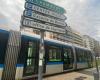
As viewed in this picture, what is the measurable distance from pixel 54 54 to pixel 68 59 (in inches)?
93.7

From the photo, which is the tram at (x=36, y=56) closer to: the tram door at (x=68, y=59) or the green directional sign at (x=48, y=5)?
the tram door at (x=68, y=59)

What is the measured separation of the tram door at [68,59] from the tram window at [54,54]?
103cm

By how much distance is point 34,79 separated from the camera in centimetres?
776

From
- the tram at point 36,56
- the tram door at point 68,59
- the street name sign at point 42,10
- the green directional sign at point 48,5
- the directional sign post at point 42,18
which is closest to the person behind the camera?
the directional sign post at point 42,18

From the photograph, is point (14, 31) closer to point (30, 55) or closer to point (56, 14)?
point (30, 55)

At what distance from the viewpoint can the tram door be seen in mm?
10791

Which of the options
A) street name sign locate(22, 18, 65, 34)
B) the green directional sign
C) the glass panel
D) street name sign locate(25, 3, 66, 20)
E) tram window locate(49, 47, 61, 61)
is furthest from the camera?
tram window locate(49, 47, 61, 61)

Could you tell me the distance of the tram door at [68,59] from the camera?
1079 centimetres

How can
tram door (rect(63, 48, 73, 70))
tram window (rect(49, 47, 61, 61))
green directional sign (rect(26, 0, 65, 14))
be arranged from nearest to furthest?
green directional sign (rect(26, 0, 65, 14)) → tram window (rect(49, 47, 61, 61)) → tram door (rect(63, 48, 73, 70))

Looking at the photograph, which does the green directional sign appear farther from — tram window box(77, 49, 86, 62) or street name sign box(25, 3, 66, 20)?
tram window box(77, 49, 86, 62)

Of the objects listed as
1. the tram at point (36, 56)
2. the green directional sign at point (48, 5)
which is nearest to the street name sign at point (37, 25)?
the green directional sign at point (48, 5)

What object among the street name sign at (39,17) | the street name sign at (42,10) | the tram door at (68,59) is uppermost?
the street name sign at (42,10)

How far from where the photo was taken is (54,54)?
9.42 m

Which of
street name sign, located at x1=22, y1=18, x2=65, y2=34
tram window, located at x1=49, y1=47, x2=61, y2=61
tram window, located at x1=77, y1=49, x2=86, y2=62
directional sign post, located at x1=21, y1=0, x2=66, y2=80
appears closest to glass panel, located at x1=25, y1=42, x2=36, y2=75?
tram window, located at x1=49, y1=47, x2=61, y2=61
